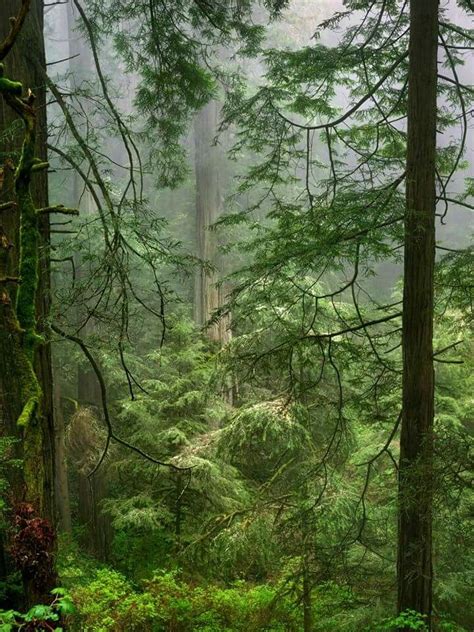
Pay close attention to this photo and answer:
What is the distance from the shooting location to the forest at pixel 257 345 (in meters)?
3.68

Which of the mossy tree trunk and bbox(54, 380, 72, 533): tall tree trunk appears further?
bbox(54, 380, 72, 533): tall tree trunk

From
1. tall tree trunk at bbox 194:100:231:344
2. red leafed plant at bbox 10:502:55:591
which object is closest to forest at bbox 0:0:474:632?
red leafed plant at bbox 10:502:55:591

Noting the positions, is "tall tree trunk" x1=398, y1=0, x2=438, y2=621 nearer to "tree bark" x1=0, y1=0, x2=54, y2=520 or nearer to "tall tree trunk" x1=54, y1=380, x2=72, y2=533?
"tree bark" x1=0, y1=0, x2=54, y2=520

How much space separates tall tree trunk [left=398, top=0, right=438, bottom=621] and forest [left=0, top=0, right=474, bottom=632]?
17 mm

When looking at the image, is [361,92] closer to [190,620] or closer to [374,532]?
[374,532]

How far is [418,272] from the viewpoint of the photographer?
4.57 metres

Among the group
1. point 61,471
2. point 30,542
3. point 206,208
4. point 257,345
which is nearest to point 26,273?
point 30,542

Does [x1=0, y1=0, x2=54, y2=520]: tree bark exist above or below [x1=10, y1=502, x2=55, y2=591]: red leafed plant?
above

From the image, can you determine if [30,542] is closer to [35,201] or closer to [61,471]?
[35,201]

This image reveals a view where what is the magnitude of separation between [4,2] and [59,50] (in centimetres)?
3423

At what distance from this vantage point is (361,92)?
607 centimetres

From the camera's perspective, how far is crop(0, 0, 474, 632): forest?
368 centimetres

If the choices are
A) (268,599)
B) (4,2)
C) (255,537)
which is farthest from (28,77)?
(268,599)

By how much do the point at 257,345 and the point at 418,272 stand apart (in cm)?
198
